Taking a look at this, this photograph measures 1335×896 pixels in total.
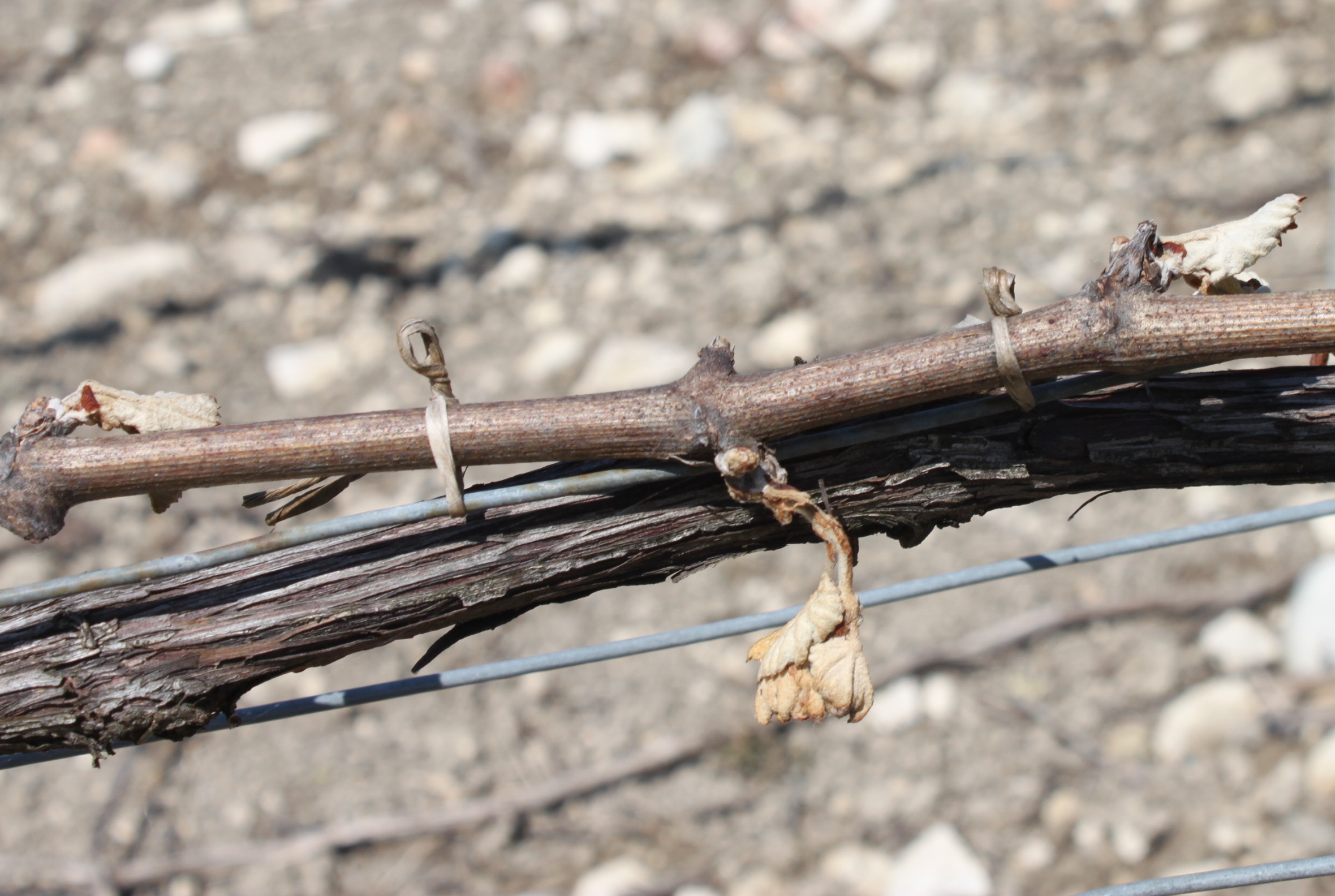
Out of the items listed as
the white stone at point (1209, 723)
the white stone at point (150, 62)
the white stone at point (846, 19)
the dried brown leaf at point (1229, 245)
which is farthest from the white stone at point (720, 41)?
the dried brown leaf at point (1229, 245)

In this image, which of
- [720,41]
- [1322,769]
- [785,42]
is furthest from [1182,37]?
[1322,769]

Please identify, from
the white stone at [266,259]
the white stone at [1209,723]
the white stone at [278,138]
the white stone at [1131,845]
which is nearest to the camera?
the white stone at [1131,845]

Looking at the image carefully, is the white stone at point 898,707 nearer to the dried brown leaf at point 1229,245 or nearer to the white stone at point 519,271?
the white stone at point 519,271

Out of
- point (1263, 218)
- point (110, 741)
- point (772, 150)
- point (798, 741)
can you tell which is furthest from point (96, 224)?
point (1263, 218)

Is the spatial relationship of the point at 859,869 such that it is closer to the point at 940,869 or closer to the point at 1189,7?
the point at 940,869

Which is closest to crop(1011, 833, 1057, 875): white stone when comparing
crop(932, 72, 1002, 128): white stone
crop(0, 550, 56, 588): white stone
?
crop(932, 72, 1002, 128): white stone

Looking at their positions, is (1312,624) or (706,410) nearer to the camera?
(706,410)
